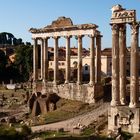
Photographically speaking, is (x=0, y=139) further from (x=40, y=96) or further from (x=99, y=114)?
(x=40, y=96)

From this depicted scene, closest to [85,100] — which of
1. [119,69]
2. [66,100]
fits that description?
[66,100]

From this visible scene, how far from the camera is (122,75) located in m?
33.4

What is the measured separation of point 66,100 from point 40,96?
286 cm

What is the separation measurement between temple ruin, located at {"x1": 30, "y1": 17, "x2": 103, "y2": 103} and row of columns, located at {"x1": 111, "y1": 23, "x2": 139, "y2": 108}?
11115 mm

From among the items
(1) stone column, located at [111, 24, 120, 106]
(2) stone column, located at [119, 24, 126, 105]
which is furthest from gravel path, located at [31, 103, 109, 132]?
(2) stone column, located at [119, 24, 126, 105]

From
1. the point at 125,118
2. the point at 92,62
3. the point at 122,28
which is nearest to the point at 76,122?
the point at 125,118

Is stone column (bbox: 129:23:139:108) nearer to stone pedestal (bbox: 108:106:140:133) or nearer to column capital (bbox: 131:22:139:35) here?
column capital (bbox: 131:22:139:35)

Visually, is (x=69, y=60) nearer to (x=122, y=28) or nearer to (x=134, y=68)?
(x=122, y=28)

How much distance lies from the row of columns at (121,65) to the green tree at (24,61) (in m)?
43.2

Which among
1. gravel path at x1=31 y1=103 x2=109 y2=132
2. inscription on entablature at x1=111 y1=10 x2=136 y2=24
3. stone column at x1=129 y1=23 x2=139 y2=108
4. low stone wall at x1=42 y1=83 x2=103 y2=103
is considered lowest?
gravel path at x1=31 y1=103 x2=109 y2=132

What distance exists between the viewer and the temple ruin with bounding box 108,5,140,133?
32.1m

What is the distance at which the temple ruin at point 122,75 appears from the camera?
32.1 meters

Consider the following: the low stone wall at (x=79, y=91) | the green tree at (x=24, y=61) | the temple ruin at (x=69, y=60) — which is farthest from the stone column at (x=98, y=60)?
the green tree at (x=24, y=61)

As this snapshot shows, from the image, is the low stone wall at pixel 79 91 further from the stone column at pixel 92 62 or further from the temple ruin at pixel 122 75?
the temple ruin at pixel 122 75
